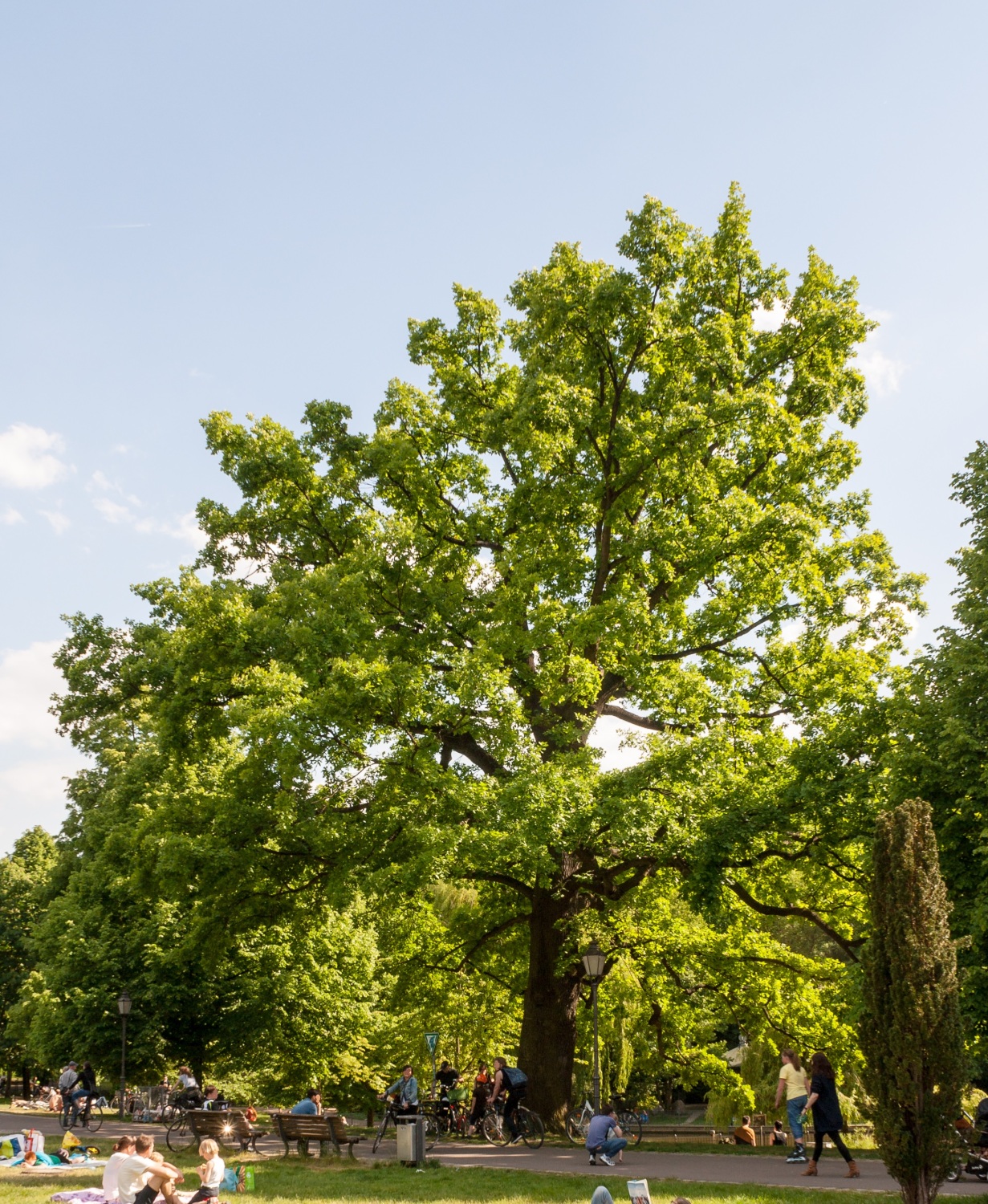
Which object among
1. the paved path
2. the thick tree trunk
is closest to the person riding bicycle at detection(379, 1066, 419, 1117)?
the paved path

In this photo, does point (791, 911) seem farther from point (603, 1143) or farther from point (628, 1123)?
point (628, 1123)

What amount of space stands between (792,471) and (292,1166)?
15248mm

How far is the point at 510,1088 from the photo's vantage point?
1984 centimetres

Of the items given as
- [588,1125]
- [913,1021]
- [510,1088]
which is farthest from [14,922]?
[913,1021]

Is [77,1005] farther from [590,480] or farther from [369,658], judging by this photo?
[590,480]

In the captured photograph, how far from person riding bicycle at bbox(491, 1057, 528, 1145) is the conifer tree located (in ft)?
29.3

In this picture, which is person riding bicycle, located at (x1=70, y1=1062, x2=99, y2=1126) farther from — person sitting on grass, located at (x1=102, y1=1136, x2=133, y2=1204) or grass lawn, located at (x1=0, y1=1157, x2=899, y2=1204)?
person sitting on grass, located at (x1=102, y1=1136, x2=133, y2=1204)

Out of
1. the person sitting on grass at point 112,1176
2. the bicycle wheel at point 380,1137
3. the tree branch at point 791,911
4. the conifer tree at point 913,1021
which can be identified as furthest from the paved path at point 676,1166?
the person sitting on grass at point 112,1176

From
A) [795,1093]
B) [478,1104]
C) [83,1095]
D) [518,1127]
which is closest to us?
[795,1093]

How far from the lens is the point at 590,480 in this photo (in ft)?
70.7

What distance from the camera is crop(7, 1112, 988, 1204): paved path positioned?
1423cm

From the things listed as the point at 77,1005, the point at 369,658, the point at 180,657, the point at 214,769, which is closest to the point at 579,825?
the point at 369,658

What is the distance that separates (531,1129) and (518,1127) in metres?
0.29

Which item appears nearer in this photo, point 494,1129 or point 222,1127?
point 222,1127
